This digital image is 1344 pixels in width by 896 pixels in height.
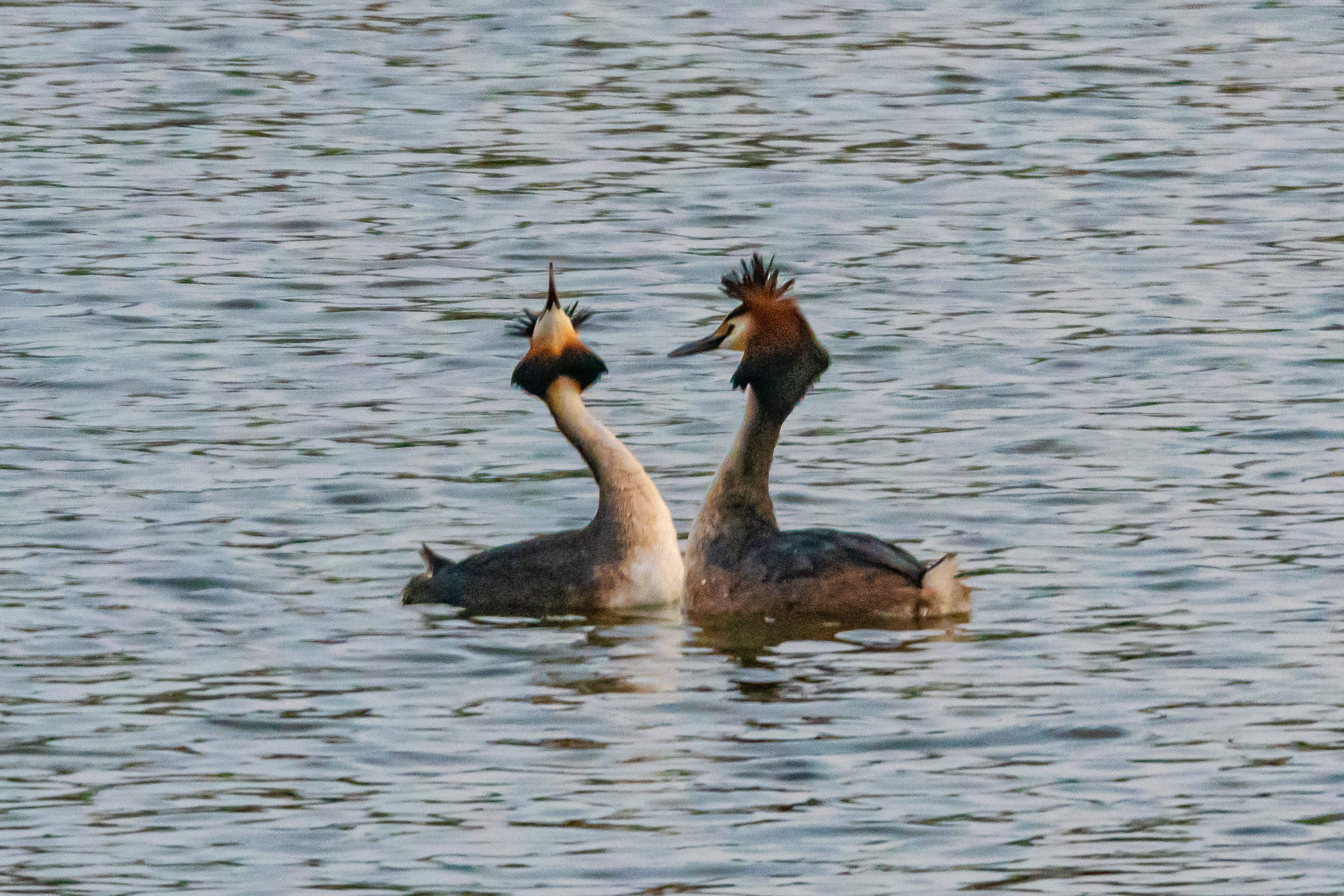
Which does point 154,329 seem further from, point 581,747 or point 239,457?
point 581,747

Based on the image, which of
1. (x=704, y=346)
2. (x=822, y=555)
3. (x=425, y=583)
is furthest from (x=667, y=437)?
(x=822, y=555)

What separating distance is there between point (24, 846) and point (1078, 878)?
3654mm

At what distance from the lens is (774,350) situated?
1413cm

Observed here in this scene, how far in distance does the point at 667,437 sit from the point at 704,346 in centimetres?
266

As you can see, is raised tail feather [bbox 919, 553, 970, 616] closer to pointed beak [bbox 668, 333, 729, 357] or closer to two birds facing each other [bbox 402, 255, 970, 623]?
two birds facing each other [bbox 402, 255, 970, 623]

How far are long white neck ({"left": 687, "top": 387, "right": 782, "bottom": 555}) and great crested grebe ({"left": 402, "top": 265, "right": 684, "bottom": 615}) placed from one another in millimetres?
185

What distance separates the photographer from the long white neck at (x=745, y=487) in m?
13.9

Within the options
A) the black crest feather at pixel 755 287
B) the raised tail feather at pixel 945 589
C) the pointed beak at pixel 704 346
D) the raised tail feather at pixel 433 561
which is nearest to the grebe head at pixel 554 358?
the pointed beak at pixel 704 346

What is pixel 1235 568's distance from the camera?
13906 mm

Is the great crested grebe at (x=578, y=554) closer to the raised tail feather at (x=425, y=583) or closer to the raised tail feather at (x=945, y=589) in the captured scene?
the raised tail feather at (x=425, y=583)

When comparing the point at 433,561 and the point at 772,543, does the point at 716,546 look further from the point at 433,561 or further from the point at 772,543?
the point at 433,561

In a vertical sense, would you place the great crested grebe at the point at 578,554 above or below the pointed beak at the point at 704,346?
below

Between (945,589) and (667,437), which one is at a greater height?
(945,589)

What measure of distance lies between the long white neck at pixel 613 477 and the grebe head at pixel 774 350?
0.54 meters
